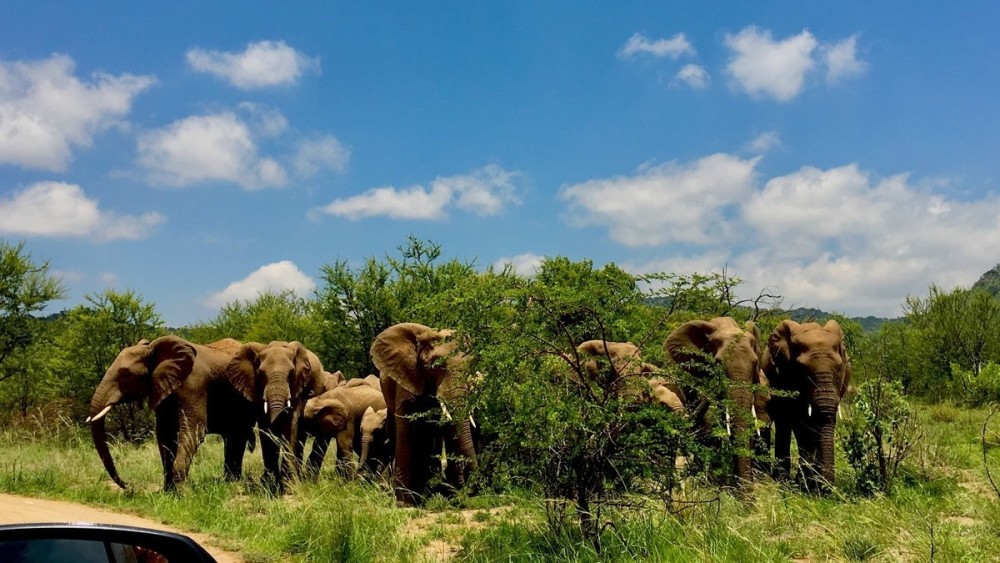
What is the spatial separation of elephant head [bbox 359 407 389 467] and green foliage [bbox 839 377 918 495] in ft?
27.8

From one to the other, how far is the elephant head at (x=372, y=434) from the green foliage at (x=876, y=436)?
8485 millimetres

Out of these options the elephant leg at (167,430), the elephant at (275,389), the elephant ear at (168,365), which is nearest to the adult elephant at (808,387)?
the elephant at (275,389)

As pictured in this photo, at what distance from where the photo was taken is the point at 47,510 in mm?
11641

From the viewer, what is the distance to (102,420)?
13.3 meters

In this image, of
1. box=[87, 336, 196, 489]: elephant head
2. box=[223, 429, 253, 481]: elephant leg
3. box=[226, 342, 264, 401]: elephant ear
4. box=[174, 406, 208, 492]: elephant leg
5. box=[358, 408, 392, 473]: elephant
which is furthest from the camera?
box=[358, 408, 392, 473]: elephant

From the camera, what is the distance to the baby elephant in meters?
15.8

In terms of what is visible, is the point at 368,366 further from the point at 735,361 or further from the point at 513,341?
the point at 513,341

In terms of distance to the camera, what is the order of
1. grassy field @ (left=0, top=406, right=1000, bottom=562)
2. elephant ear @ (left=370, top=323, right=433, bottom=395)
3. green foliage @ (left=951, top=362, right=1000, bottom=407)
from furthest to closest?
green foliage @ (left=951, top=362, right=1000, bottom=407) → elephant ear @ (left=370, top=323, right=433, bottom=395) → grassy field @ (left=0, top=406, right=1000, bottom=562)

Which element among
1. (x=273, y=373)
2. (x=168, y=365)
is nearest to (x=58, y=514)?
(x=168, y=365)

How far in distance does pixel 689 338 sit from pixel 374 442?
6.64m

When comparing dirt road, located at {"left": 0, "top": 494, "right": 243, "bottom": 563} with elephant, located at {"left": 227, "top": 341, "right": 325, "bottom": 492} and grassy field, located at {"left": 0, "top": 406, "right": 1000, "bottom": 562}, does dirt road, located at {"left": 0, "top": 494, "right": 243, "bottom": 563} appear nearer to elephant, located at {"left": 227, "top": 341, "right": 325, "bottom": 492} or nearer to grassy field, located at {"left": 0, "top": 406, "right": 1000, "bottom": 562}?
grassy field, located at {"left": 0, "top": 406, "right": 1000, "bottom": 562}

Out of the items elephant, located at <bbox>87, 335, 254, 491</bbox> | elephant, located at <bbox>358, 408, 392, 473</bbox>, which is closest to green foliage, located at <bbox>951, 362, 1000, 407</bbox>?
elephant, located at <bbox>358, 408, 392, 473</bbox>

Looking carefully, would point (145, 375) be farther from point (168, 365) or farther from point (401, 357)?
point (401, 357)

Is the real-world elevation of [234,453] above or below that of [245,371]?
below
